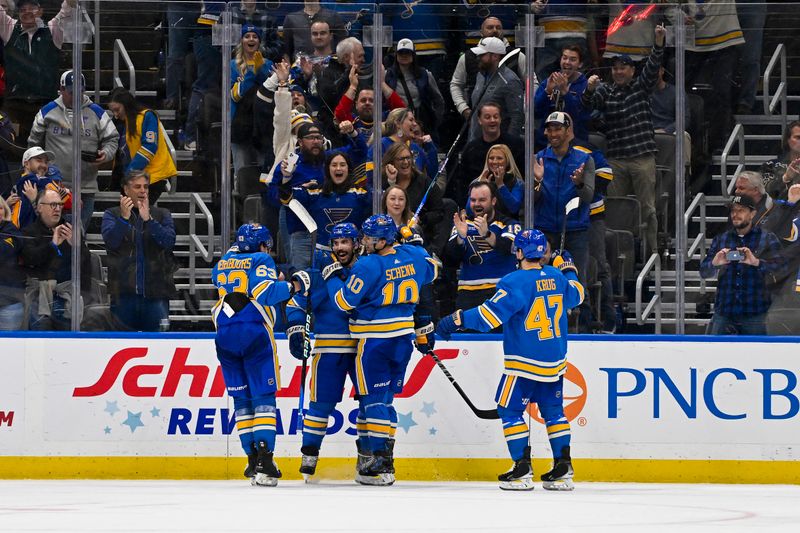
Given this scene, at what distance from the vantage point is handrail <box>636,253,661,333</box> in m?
9.83

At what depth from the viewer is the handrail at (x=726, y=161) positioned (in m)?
9.80

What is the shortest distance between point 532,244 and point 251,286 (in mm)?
1739

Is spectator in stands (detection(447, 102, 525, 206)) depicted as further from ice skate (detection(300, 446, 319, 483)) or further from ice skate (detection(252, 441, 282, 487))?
ice skate (detection(252, 441, 282, 487))

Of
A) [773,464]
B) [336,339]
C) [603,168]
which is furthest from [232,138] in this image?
[773,464]

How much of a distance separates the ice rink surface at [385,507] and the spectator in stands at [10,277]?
1.18 m

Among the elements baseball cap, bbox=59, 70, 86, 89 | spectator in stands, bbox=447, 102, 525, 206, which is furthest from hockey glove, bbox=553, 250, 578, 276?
baseball cap, bbox=59, 70, 86, 89

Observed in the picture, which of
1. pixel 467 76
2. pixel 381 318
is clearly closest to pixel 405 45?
pixel 467 76

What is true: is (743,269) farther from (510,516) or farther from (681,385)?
(510,516)

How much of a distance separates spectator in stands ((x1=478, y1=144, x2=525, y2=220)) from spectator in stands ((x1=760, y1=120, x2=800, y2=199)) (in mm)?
1635

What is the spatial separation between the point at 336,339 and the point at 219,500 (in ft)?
5.88

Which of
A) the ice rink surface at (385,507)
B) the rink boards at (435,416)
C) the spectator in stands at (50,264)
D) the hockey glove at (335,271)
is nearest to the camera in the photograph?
the ice rink surface at (385,507)

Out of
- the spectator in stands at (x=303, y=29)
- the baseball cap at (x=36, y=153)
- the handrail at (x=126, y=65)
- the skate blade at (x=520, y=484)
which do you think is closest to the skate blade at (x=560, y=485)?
the skate blade at (x=520, y=484)

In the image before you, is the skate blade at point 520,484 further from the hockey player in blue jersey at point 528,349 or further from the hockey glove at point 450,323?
the hockey glove at point 450,323

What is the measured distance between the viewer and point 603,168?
32.4 ft
